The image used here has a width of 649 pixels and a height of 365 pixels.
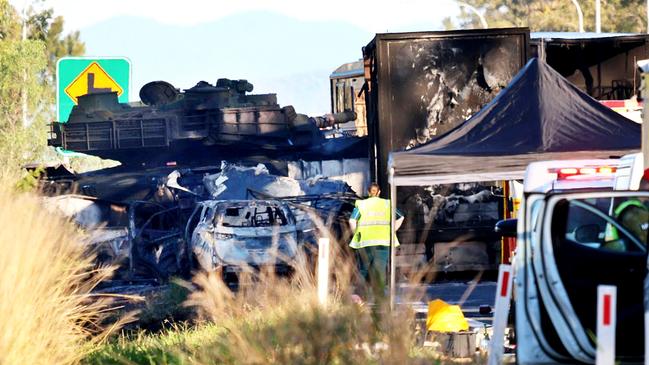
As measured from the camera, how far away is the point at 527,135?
14477 mm

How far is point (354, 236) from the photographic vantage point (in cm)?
1669

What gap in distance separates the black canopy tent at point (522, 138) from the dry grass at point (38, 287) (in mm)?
4760

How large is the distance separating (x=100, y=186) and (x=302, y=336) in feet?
58.2

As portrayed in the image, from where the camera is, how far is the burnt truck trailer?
19.1 metres

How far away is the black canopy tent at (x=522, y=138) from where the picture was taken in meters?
14.0

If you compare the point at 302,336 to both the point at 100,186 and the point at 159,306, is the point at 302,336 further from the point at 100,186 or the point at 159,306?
the point at 100,186

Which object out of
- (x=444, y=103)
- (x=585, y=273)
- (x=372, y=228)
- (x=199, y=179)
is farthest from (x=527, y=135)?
(x=199, y=179)

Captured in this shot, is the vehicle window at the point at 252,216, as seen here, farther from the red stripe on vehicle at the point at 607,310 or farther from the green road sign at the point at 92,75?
the red stripe on vehicle at the point at 607,310

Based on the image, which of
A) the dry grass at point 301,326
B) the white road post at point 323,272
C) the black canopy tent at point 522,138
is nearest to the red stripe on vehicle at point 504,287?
the dry grass at point 301,326

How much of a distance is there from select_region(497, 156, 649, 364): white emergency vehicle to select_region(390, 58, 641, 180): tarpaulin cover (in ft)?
16.1

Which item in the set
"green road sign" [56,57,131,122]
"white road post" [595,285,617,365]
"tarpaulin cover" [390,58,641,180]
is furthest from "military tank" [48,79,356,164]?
"white road post" [595,285,617,365]

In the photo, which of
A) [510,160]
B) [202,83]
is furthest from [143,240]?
[510,160]

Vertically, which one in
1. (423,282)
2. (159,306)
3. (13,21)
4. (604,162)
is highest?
(13,21)

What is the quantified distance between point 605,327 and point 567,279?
3.65 feet
